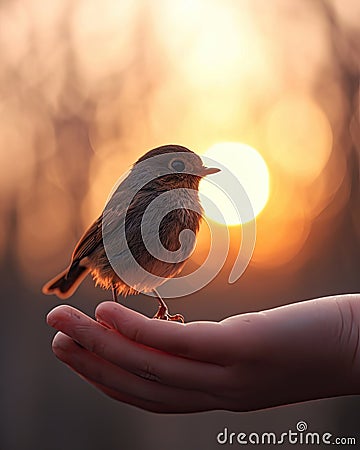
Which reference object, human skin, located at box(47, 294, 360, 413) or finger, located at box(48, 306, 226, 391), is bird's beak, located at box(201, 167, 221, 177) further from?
finger, located at box(48, 306, 226, 391)

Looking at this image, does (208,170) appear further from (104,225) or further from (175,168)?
(104,225)

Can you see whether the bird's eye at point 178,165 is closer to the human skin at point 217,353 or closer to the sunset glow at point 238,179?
the sunset glow at point 238,179

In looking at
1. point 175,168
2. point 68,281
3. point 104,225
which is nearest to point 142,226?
point 104,225

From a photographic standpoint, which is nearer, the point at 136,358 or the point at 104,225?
the point at 136,358

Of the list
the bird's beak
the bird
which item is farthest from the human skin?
the bird's beak

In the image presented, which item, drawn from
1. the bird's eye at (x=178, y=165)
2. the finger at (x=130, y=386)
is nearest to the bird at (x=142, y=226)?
the bird's eye at (x=178, y=165)

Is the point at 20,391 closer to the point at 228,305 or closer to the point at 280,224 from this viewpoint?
the point at 228,305
